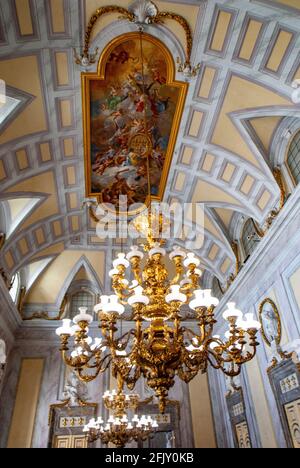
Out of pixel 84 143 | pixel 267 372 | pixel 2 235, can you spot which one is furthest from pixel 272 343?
pixel 2 235

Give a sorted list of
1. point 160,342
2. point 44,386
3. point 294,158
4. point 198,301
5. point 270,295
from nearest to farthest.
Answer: point 198,301, point 160,342, point 294,158, point 270,295, point 44,386

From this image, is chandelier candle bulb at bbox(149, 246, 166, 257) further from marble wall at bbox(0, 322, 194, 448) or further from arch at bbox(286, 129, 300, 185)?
marble wall at bbox(0, 322, 194, 448)

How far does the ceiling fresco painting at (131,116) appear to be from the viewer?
7246 millimetres

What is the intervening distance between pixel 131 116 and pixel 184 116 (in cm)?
127

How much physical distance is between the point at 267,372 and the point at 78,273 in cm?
764

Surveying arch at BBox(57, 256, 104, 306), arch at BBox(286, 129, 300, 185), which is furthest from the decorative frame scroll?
arch at BBox(57, 256, 104, 306)

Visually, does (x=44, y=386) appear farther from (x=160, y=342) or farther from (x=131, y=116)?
(x=131, y=116)

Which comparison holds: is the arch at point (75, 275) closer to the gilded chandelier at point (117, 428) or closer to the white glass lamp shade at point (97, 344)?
the gilded chandelier at point (117, 428)

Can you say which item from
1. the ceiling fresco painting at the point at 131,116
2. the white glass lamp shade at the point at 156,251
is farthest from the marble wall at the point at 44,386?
the white glass lamp shade at the point at 156,251

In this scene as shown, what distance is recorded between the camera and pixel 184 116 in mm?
8250

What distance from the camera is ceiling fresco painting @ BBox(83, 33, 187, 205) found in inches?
285

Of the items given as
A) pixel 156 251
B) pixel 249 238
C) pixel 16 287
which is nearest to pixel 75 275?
pixel 16 287

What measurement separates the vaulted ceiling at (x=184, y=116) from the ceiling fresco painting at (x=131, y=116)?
0.26m

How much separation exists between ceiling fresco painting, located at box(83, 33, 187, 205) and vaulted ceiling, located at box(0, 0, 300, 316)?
26 centimetres
